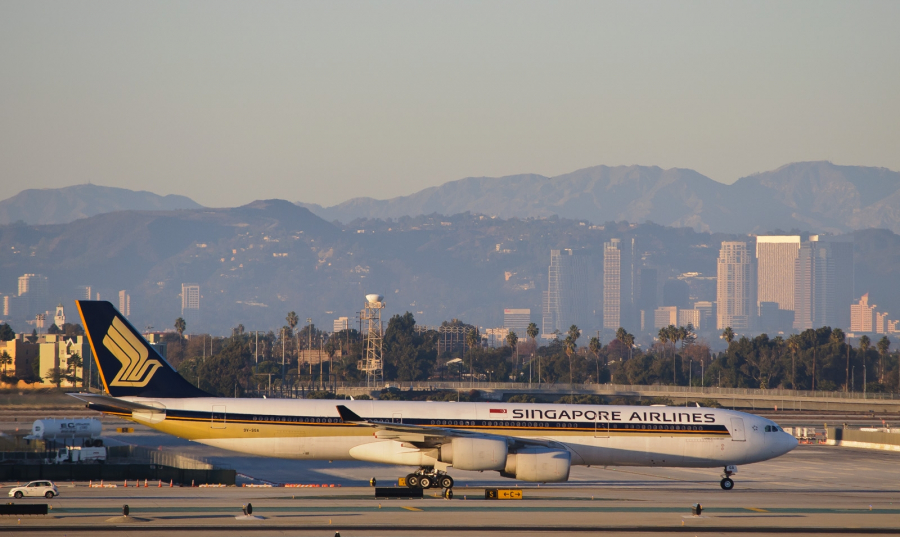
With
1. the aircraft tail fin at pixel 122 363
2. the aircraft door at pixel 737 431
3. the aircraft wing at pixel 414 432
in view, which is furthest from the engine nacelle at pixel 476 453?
the aircraft tail fin at pixel 122 363

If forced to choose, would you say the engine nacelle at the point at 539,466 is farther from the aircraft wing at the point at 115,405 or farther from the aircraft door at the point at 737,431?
the aircraft wing at the point at 115,405

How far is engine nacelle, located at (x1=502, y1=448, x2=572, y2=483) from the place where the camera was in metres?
39.2

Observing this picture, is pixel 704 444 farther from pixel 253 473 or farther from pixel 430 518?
pixel 253 473

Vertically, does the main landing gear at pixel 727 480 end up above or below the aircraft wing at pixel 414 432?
below

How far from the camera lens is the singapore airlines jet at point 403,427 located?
39312mm

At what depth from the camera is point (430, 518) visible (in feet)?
109

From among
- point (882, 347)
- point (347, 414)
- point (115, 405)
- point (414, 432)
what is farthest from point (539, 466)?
point (882, 347)

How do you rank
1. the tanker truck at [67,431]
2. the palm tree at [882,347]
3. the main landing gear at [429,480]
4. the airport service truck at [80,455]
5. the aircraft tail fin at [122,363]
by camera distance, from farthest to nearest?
the palm tree at [882,347]
the tanker truck at [67,431]
the airport service truck at [80,455]
the aircraft tail fin at [122,363]
the main landing gear at [429,480]

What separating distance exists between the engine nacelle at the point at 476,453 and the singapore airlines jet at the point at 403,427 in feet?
0.13

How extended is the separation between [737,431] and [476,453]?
12225mm

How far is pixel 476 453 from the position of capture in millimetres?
38844

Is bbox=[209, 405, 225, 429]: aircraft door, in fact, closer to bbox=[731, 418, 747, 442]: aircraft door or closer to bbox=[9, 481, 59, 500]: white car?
bbox=[9, 481, 59, 500]: white car

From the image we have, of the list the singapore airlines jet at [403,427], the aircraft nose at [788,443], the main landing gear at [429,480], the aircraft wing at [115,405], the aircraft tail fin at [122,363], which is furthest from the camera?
the aircraft nose at [788,443]

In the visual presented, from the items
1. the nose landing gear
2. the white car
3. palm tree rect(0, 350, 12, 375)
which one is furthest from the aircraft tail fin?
palm tree rect(0, 350, 12, 375)
